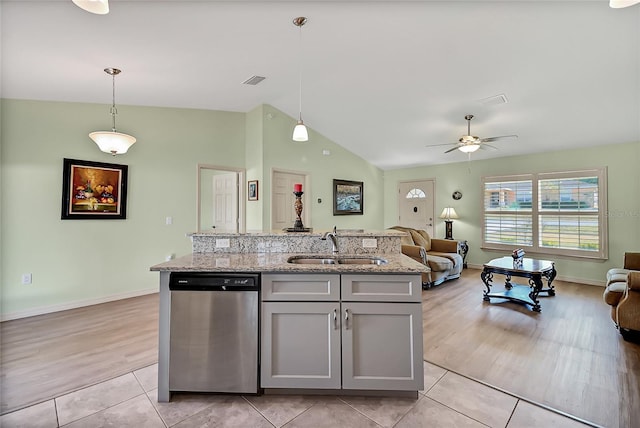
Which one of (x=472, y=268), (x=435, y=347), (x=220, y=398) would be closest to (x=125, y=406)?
(x=220, y=398)

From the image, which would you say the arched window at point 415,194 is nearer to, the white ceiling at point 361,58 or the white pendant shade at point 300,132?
the white ceiling at point 361,58

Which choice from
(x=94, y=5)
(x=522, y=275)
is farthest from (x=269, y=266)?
(x=522, y=275)

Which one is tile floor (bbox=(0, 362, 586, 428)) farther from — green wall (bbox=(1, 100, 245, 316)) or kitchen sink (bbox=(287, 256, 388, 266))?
green wall (bbox=(1, 100, 245, 316))

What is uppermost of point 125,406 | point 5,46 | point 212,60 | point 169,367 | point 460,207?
point 212,60

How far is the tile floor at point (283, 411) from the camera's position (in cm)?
167

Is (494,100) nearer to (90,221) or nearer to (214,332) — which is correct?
(214,332)

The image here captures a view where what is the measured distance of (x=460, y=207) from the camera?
625cm

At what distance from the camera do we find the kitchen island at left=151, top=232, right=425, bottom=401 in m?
1.79

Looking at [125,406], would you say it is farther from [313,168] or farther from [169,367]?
[313,168]

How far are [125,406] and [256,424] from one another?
34.7 inches

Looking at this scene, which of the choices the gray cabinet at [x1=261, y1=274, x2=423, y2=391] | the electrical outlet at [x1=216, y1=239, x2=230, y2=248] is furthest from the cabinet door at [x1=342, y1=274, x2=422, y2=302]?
the electrical outlet at [x1=216, y1=239, x2=230, y2=248]

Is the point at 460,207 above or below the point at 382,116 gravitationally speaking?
below

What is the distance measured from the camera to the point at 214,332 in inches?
71.9

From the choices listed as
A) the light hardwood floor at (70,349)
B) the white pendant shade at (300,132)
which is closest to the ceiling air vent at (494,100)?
the white pendant shade at (300,132)
